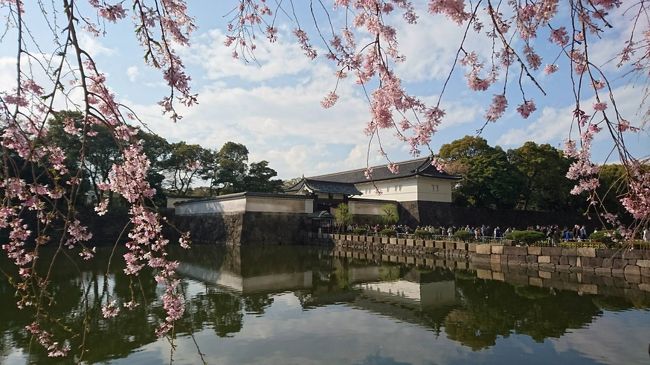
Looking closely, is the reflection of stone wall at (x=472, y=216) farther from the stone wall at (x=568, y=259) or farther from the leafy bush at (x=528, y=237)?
the leafy bush at (x=528, y=237)

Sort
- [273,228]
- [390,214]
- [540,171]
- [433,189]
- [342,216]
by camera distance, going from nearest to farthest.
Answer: [342,216], [273,228], [390,214], [433,189], [540,171]

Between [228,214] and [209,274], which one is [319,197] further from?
[209,274]

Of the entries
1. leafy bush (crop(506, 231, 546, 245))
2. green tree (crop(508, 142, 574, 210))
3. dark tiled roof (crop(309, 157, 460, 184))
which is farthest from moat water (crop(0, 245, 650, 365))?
green tree (crop(508, 142, 574, 210))

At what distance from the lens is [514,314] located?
7.99 m

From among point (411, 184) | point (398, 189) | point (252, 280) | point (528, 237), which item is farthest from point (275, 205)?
point (528, 237)

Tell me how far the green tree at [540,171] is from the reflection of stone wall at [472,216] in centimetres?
137

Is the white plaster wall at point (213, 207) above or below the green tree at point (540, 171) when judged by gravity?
below

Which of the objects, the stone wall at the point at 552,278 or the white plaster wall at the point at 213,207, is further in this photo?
the white plaster wall at the point at 213,207

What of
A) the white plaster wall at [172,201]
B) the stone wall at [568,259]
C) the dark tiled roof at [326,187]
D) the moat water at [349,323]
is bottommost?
the moat water at [349,323]

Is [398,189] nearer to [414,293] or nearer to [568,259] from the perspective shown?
[568,259]

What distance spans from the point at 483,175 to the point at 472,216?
2.79 metres

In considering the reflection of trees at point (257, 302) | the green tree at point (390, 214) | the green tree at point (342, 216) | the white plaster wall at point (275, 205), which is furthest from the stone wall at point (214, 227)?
the reflection of trees at point (257, 302)

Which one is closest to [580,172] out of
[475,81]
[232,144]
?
[475,81]

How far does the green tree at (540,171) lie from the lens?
99.4ft
